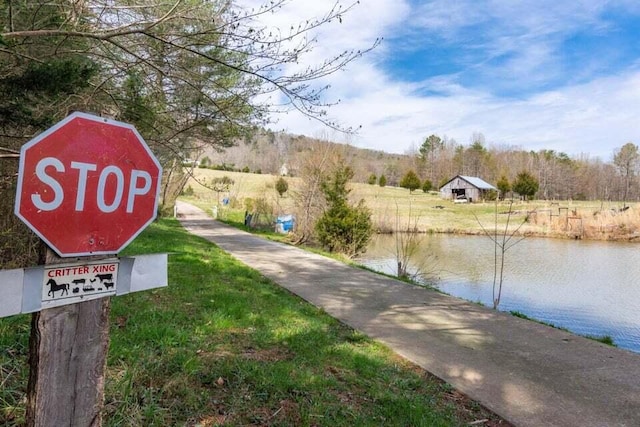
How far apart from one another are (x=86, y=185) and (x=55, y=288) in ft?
1.16

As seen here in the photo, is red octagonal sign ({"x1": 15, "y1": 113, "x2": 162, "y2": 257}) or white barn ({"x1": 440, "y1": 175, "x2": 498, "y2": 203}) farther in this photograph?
white barn ({"x1": 440, "y1": 175, "x2": 498, "y2": 203})

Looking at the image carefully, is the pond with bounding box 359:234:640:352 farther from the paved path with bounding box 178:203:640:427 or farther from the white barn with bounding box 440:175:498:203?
the white barn with bounding box 440:175:498:203

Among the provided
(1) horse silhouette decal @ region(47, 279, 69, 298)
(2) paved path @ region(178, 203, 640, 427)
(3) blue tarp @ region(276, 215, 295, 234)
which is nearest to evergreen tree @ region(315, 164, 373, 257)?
(3) blue tarp @ region(276, 215, 295, 234)

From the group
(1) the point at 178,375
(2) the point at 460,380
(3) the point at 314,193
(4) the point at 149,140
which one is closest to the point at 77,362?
(1) the point at 178,375

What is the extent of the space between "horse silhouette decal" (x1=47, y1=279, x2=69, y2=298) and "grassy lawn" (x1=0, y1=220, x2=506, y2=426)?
4.93 feet

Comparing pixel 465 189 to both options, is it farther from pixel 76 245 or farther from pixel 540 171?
pixel 76 245

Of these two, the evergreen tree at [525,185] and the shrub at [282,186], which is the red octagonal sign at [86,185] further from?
the evergreen tree at [525,185]

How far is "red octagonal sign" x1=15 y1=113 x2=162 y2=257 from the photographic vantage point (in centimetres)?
132

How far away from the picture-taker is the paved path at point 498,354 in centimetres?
349

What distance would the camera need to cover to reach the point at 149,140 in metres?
5.85

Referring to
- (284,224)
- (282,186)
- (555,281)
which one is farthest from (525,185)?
(555,281)

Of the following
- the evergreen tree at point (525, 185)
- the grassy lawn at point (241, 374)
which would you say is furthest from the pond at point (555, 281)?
the evergreen tree at point (525, 185)

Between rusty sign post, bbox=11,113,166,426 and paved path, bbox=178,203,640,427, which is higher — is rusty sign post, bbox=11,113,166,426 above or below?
above

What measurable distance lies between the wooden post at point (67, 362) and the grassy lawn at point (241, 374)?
1164 mm
